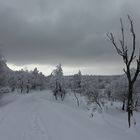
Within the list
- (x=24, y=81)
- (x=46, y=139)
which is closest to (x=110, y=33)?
(x=46, y=139)

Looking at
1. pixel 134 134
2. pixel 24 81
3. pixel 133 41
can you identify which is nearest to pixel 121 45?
pixel 133 41

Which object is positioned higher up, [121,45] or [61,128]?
[121,45]

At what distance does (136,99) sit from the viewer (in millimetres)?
68250

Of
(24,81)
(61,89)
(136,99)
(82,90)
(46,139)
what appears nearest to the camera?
(46,139)

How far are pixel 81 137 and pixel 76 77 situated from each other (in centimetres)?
10252

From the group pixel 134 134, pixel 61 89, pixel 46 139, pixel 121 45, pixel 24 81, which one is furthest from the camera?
pixel 24 81

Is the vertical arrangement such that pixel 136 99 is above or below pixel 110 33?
below

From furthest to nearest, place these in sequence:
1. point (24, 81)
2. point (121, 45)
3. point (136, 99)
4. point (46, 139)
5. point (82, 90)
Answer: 1. point (24, 81)
2. point (82, 90)
3. point (136, 99)
4. point (121, 45)
5. point (46, 139)

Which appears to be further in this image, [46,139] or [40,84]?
[40,84]

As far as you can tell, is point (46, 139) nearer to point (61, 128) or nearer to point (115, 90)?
point (61, 128)

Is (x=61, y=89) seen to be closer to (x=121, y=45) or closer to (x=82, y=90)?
(x=82, y=90)

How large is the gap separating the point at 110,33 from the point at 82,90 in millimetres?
99875

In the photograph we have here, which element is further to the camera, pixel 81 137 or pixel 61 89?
pixel 61 89

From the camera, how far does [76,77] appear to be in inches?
Result: 4616
